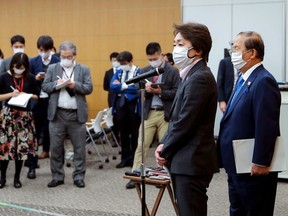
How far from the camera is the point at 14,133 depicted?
6055 mm

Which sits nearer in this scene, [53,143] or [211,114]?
[211,114]

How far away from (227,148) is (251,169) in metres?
0.21

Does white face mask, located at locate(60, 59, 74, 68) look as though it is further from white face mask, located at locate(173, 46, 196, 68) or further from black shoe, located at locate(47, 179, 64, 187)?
white face mask, located at locate(173, 46, 196, 68)

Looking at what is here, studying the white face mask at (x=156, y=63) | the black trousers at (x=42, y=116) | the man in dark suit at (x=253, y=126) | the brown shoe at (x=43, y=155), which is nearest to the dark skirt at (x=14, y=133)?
the black trousers at (x=42, y=116)

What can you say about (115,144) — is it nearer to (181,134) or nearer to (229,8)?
(229,8)

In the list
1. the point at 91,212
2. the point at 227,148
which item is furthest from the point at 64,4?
the point at 227,148

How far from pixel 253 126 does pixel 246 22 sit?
591 centimetres

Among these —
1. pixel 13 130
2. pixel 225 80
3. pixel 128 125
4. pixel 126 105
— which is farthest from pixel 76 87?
pixel 225 80

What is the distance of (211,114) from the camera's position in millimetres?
3160

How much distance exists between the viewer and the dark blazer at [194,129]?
3061mm

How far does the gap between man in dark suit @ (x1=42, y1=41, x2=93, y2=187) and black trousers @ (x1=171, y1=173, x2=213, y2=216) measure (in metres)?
3.04

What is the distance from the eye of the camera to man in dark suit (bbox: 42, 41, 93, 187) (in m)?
5.98

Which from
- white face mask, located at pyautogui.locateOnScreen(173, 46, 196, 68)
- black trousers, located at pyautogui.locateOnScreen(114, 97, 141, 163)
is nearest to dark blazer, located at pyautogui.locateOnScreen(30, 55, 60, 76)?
black trousers, located at pyautogui.locateOnScreen(114, 97, 141, 163)

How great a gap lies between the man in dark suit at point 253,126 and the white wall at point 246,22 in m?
5.36
